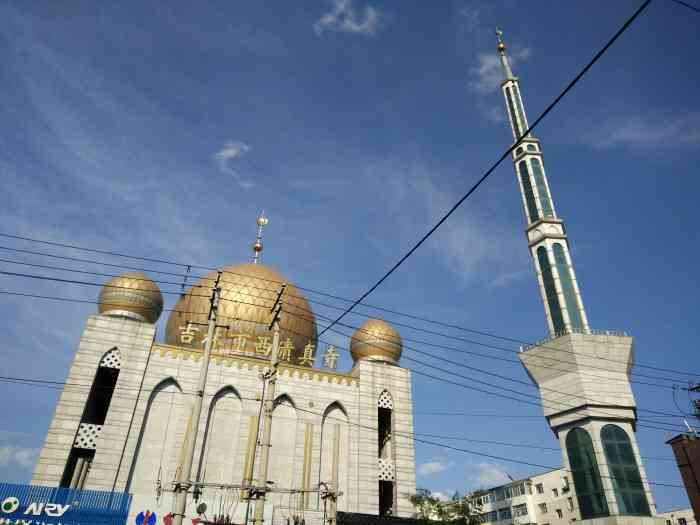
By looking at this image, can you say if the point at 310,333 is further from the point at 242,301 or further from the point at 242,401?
the point at 242,401

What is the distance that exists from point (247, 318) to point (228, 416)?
6.06m

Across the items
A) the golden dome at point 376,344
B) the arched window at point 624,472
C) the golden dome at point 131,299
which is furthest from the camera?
the golden dome at point 376,344

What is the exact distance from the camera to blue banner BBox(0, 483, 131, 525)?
17.9m

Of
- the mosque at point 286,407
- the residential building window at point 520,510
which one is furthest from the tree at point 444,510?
the residential building window at point 520,510

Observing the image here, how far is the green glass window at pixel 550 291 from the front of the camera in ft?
104

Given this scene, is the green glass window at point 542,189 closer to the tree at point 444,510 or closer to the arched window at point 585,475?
the arched window at point 585,475

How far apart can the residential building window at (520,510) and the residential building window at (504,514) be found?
A: 0.97 m

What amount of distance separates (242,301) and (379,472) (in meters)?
11.7

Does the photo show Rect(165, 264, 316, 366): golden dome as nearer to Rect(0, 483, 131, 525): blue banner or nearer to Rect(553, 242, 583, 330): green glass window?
Rect(0, 483, 131, 525): blue banner

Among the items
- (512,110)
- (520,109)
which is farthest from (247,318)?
(520,109)

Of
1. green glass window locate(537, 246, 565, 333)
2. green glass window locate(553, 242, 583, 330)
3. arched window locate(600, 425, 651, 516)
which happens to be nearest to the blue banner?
arched window locate(600, 425, 651, 516)

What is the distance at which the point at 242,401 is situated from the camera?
24.8 meters

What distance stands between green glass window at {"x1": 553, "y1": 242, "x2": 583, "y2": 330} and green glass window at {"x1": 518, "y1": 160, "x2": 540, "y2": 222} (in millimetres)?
2700

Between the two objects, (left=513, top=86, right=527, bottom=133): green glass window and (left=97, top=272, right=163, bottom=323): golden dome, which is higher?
(left=513, top=86, right=527, bottom=133): green glass window
